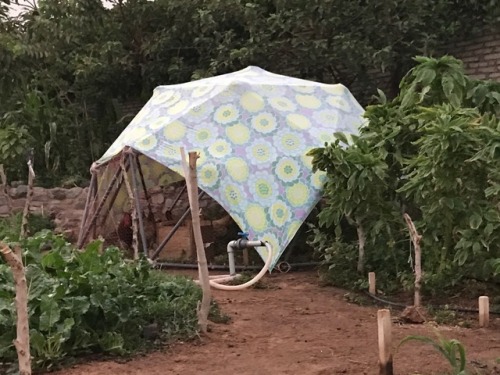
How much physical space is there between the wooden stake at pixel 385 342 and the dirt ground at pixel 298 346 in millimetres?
170

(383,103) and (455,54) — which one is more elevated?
(455,54)

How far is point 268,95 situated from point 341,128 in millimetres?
1009

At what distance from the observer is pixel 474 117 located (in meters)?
6.12

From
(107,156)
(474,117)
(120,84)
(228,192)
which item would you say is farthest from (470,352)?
(120,84)

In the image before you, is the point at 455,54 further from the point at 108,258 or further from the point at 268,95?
the point at 108,258

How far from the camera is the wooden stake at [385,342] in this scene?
3850mm

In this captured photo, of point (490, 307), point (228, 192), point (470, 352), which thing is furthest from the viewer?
point (228, 192)

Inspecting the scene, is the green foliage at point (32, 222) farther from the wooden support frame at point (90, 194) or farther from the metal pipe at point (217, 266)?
the metal pipe at point (217, 266)

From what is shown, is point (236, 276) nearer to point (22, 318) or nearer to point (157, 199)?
point (157, 199)

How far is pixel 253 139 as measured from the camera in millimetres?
8172

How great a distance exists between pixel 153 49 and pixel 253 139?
4602 millimetres

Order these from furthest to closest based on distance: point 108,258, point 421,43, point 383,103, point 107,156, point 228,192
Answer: point 421,43 < point 107,156 < point 228,192 < point 383,103 < point 108,258

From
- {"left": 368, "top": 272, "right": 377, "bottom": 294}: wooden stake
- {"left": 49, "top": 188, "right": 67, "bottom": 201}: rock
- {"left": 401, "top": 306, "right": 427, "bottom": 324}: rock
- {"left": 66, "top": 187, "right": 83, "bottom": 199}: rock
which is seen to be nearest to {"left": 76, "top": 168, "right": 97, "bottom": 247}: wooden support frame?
{"left": 66, "top": 187, "right": 83, "bottom": 199}: rock

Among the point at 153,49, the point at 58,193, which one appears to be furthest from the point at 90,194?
the point at 153,49
